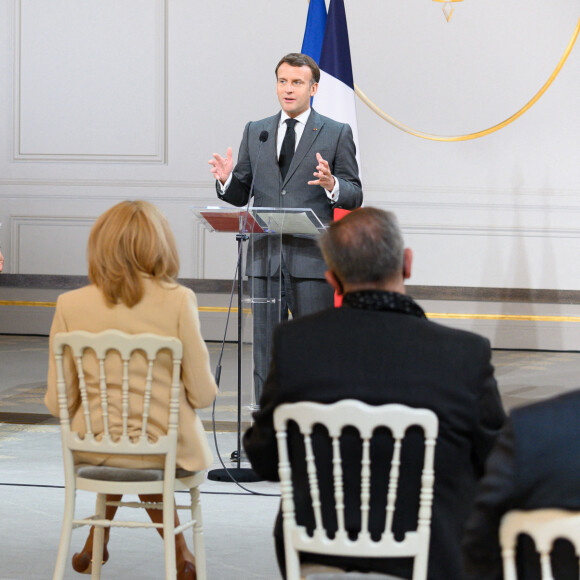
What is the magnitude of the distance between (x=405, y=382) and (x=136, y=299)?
0.87 meters

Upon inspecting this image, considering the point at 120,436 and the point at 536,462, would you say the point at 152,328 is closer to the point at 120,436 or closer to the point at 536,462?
the point at 120,436

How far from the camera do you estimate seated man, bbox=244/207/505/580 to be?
1.57 m

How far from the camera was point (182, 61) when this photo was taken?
7.76 meters

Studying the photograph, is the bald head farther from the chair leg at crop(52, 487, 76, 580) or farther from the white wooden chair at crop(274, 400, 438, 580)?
the chair leg at crop(52, 487, 76, 580)

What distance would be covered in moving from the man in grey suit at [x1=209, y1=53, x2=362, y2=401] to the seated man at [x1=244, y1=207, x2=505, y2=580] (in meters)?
1.88

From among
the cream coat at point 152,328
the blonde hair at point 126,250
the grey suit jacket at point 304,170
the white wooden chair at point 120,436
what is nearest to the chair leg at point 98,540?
the white wooden chair at point 120,436

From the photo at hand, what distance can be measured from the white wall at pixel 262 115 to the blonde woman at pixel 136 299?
18.1ft

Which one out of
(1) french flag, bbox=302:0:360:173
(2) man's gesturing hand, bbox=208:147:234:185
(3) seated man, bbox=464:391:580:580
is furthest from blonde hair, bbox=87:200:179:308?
(1) french flag, bbox=302:0:360:173

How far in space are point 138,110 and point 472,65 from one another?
2.88m

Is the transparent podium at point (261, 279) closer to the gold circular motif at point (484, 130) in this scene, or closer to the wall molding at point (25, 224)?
the gold circular motif at point (484, 130)

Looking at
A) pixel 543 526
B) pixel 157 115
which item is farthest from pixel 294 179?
pixel 157 115

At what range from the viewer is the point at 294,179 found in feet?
12.3

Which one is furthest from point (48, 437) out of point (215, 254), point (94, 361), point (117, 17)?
point (117, 17)

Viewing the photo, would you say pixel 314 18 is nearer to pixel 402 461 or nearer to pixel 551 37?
pixel 551 37
